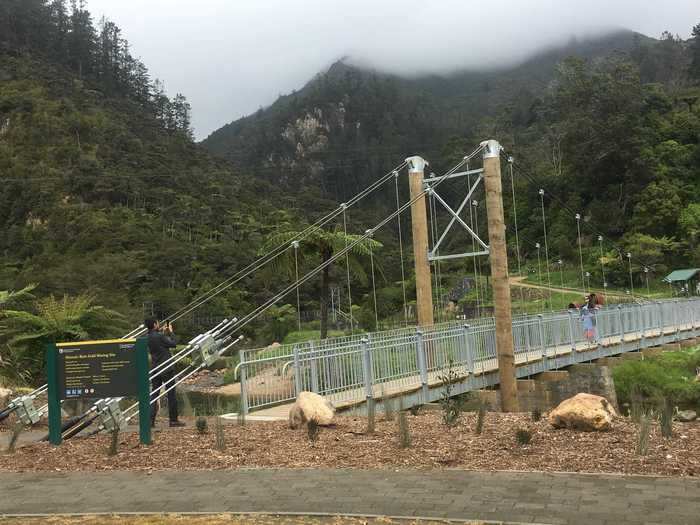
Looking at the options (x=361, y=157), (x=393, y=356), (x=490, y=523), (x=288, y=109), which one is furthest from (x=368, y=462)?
(x=288, y=109)

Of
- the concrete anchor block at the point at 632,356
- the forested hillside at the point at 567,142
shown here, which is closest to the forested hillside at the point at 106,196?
the concrete anchor block at the point at 632,356

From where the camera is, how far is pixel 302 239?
746 inches

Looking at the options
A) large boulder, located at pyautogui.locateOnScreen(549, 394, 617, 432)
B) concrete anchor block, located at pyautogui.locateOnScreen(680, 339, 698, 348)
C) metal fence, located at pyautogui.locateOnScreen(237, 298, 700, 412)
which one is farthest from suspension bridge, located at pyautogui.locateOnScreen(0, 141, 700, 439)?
concrete anchor block, located at pyautogui.locateOnScreen(680, 339, 698, 348)

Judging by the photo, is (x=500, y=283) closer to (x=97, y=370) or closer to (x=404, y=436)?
(x=404, y=436)

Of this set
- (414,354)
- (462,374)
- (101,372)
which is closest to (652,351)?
(462,374)

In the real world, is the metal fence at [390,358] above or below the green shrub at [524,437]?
above

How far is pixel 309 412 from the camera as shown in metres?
8.34

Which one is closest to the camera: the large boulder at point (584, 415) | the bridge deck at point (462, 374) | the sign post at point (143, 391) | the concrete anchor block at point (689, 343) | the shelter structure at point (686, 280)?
→ the large boulder at point (584, 415)

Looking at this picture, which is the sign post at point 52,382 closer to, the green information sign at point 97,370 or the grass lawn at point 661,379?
the green information sign at point 97,370

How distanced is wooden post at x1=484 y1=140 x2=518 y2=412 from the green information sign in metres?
7.42

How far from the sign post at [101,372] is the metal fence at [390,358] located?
2441 mm

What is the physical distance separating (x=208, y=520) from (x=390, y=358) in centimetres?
704

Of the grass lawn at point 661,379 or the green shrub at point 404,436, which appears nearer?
the green shrub at point 404,436

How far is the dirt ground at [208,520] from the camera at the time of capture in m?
4.70
